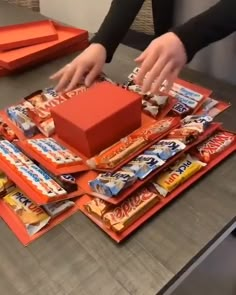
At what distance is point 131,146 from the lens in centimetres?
58

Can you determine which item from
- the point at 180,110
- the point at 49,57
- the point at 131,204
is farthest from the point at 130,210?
the point at 49,57

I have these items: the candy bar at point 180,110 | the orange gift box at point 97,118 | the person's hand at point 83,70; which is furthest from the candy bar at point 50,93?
the candy bar at point 180,110

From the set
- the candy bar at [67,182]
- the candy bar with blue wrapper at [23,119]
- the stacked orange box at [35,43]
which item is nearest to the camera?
the candy bar at [67,182]

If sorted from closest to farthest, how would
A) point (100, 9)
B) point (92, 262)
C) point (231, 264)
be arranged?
1. point (92, 262)
2. point (231, 264)
3. point (100, 9)

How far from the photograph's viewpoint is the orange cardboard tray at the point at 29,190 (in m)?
0.52

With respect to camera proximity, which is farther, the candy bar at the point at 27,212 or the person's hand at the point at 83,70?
the person's hand at the point at 83,70

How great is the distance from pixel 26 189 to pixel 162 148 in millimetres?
192

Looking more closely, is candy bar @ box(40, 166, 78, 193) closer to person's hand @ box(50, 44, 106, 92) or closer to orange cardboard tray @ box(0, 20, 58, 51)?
person's hand @ box(50, 44, 106, 92)

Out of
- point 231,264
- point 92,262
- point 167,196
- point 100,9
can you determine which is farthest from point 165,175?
point 100,9

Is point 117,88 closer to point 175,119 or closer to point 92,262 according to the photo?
point 175,119

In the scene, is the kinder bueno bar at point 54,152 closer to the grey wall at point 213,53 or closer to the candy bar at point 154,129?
the candy bar at point 154,129

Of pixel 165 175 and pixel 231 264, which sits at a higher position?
pixel 165 175

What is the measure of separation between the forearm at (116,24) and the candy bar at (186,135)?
0.88 ft

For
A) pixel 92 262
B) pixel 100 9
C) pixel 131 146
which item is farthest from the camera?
pixel 100 9
